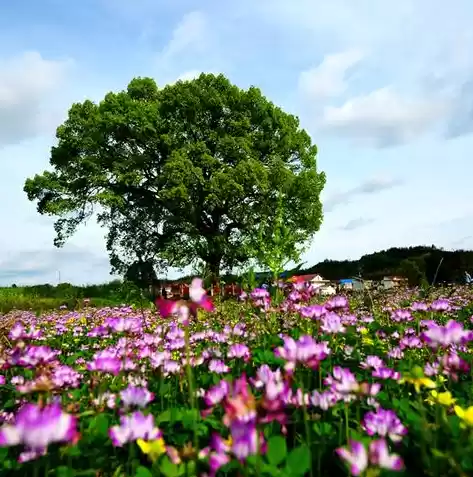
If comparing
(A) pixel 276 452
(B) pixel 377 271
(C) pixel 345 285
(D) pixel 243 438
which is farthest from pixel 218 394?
(B) pixel 377 271

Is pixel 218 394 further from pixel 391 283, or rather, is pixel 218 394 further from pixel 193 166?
pixel 193 166

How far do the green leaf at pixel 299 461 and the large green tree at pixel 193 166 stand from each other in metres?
22.8

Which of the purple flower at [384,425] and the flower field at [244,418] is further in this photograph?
the purple flower at [384,425]

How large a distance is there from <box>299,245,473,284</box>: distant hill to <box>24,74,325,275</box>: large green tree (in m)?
4.04

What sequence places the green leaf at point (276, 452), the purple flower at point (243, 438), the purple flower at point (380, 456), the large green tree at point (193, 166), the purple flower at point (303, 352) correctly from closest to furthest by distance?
the purple flower at point (243, 438) < the purple flower at point (380, 456) < the purple flower at point (303, 352) < the green leaf at point (276, 452) < the large green tree at point (193, 166)

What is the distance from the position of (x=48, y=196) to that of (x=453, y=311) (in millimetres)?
24240

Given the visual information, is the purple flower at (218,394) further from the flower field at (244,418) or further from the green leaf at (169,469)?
the green leaf at (169,469)

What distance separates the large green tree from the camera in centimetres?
2544

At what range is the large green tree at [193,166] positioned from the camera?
25.4 meters

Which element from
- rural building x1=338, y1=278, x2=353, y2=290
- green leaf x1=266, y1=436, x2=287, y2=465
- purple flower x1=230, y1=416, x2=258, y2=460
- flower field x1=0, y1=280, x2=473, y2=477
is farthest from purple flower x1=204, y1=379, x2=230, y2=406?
rural building x1=338, y1=278, x2=353, y2=290

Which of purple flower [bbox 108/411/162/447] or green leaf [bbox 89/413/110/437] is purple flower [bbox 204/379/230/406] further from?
green leaf [bbox 89/413/110/437]

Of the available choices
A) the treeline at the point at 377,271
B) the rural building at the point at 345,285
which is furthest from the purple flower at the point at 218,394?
the treeline at the point at 377,271

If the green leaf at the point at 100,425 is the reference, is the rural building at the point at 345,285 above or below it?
above

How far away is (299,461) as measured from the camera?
1701 millimetres
